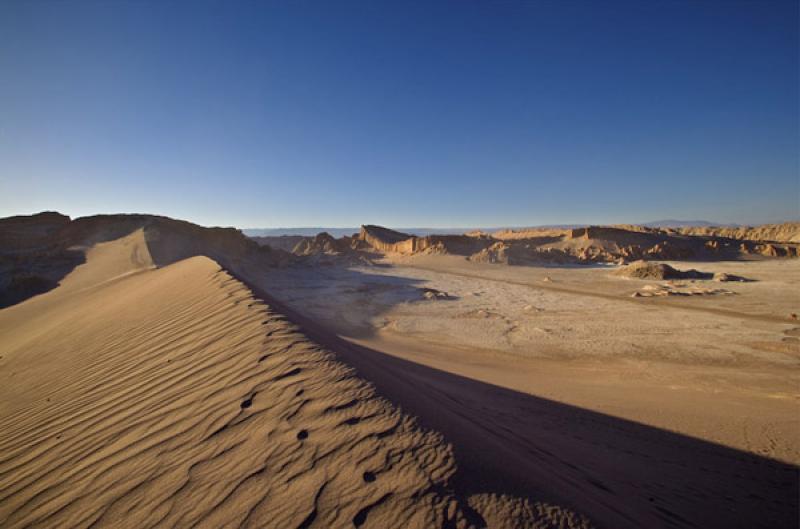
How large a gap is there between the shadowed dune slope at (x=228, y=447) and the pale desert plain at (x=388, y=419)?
1cm

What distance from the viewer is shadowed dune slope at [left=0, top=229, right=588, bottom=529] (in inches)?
57.2

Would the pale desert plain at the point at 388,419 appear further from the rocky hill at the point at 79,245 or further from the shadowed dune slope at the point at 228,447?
the rocky hill at the point at 79,245

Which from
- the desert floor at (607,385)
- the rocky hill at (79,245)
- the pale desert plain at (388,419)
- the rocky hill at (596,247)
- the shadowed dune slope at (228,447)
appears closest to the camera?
the shadowed dune slope at (228,447)

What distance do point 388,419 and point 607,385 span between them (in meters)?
5.10

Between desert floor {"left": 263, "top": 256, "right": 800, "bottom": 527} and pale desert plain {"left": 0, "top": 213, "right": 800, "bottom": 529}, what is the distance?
34 mm

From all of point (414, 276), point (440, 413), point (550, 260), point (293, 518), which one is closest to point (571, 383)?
point (440, 413)

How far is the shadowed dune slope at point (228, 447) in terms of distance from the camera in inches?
57.2

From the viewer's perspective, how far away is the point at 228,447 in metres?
1.92

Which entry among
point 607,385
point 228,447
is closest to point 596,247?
point 607,385

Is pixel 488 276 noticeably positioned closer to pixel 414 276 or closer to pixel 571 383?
pixel 414 276

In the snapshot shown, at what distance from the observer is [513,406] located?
160 inches

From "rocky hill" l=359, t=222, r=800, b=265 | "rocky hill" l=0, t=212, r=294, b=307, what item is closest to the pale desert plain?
"rocky hill" l=0, t=212, r=294, b=307

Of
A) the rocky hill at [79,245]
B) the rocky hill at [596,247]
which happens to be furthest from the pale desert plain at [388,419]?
the rocky hill at [596,247]

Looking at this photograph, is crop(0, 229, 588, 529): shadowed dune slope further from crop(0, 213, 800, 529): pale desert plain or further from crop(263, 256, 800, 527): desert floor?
crop(263, 256, 800, 527): desert floor
